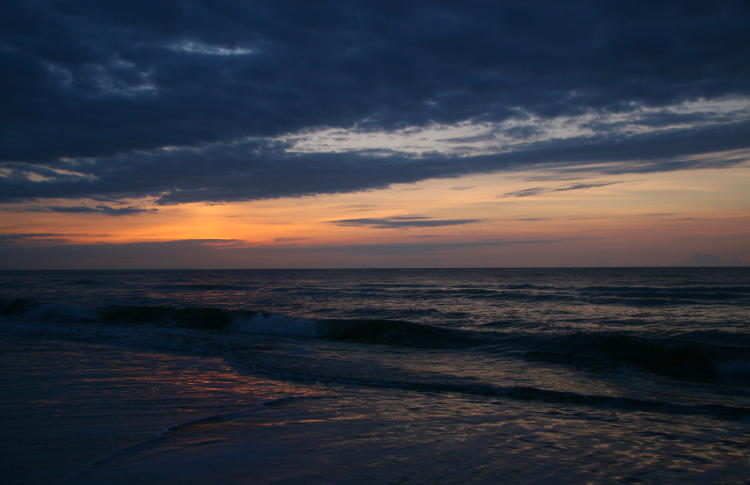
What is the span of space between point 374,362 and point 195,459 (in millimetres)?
6683

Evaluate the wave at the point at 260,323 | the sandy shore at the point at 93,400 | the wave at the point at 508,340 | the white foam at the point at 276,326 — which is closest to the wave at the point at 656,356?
the wave at the point at 508,340

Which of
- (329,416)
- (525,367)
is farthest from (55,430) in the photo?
(525,367)

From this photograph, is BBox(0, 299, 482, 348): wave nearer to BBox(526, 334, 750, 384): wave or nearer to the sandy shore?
BBox(526, 334, 750, 384): wave

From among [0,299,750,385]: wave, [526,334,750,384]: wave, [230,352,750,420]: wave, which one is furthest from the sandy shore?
[526,334,750,384]: wave

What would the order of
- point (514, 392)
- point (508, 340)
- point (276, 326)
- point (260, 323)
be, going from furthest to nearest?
point (260, 323) < point (276, 326) < point (508, 340) < point (514, 392)

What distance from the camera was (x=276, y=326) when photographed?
19.4 meters

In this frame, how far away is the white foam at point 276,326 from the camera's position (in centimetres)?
1832

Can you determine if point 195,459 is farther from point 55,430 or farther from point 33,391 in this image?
point 33,391

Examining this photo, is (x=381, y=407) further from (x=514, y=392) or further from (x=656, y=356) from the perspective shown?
(x=656, y=356)

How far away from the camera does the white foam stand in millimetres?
18323

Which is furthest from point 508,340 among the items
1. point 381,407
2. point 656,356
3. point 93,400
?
point 93,400

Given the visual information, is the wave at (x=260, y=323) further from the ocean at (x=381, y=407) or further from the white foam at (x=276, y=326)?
the ocean at (x=381, y=407)

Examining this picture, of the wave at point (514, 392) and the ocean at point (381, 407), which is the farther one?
the wave at point (514, 392)

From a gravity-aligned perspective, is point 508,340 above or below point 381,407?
below
